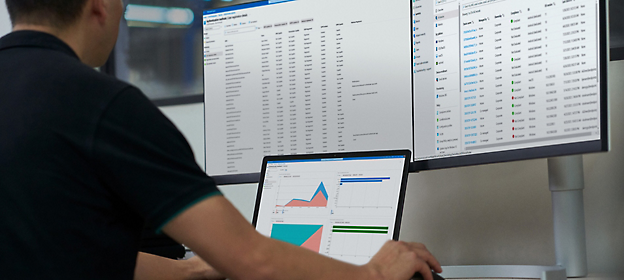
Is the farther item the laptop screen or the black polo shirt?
the laptop screen

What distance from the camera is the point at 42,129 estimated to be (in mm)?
601

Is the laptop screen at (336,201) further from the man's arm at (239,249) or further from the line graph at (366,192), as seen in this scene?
the man's arm at (239,249)

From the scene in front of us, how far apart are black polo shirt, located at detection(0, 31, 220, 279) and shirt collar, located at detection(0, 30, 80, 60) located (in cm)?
10

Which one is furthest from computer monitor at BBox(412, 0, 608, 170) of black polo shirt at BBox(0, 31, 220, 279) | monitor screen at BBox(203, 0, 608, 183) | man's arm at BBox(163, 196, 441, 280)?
black polo shirt at BBox(0, 31, 220, 279)

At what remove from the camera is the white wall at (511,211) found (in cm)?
113

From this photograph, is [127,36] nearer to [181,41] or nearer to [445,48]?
[181,41]

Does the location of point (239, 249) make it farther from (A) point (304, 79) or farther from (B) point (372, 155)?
(A) point (304, 79)

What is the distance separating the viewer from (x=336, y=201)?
111 cm

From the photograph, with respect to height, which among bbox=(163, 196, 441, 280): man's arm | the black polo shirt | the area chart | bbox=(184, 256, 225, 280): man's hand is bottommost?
bbox=(184, 256, 225, 280): man's hand

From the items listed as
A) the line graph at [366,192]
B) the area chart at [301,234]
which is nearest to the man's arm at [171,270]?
the area chart at [301,234]

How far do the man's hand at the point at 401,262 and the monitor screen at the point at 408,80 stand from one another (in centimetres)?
31

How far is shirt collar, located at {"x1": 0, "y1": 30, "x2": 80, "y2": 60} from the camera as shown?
696 mm

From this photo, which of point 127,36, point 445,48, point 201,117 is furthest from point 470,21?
point 127,36

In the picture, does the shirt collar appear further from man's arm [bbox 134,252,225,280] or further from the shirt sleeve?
man's arm [bbox 134,252,225,280]
